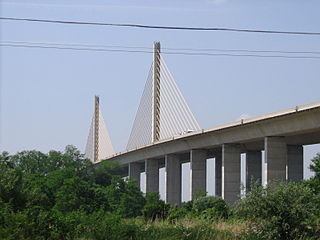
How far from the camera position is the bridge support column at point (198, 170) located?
2859 inches

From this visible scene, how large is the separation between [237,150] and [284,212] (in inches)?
1478

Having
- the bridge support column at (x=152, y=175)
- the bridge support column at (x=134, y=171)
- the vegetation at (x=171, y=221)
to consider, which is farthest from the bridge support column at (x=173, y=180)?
the vegetation at (x=171, y=221)

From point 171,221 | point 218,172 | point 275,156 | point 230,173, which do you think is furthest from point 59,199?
point 218,172

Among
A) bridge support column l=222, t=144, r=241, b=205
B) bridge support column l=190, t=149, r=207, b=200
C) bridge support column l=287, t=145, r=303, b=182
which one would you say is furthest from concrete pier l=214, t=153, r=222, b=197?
bridge support column l=287, t=145, r=303, b=182

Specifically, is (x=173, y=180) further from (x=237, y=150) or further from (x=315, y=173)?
(x=315, y=173)

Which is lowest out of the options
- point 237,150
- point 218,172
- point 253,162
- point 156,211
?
point 156,211

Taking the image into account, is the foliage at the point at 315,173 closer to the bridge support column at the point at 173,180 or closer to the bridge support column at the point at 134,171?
the bridge support column at the point at 173,180

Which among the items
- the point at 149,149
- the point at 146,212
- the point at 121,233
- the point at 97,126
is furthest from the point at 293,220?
the point at 97,126

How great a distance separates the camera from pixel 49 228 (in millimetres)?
25531

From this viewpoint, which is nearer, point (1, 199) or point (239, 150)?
point (1, 199)

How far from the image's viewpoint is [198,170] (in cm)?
7438

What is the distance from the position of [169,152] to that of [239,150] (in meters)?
13.4

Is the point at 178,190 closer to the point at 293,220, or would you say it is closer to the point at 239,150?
the point at 239,150

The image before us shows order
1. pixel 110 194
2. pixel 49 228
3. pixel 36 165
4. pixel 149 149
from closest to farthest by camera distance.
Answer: pixel 49 228 → pixel 110 194 → pixel 149 149 → pixel 36 165
